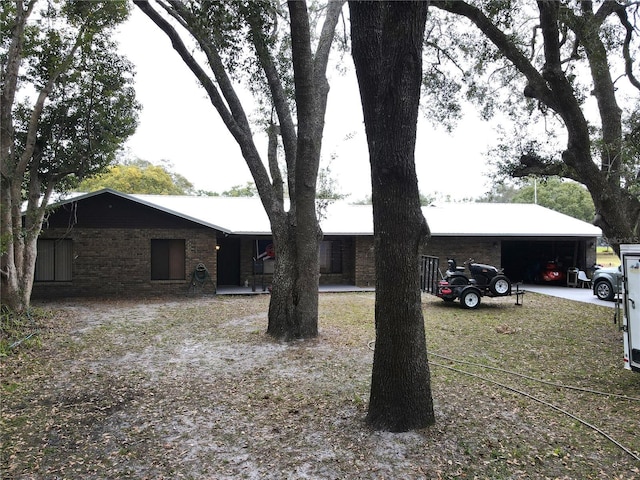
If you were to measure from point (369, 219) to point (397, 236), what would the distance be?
14280 mm

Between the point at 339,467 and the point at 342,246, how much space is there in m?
14.5

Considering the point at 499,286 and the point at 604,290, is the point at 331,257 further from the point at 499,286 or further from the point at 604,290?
the point at 604,290

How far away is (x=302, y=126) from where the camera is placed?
26.3 ft

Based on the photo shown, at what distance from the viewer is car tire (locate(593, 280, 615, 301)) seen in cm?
1373

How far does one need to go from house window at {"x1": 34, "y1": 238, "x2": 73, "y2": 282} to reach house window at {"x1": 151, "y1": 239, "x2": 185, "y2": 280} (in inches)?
103

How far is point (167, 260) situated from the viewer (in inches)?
607

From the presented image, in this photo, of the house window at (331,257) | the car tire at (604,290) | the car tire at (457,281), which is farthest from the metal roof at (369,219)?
the car tire at (457,281)

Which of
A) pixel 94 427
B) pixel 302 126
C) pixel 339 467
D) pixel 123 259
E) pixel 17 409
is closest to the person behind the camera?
pixel 339 467

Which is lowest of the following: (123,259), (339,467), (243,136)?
(339,467)

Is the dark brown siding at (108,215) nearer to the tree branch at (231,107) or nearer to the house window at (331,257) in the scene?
the house window at (331,257)

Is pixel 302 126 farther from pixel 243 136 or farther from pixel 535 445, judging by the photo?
A: pixel 535 445

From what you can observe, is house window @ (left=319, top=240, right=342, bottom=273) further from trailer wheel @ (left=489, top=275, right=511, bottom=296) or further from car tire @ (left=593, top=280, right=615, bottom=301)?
car tire @ (left=593, top=280, right=615, bottom=301)

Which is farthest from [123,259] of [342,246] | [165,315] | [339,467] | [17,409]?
[339,467]

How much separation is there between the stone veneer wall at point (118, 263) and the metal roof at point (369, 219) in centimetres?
109
